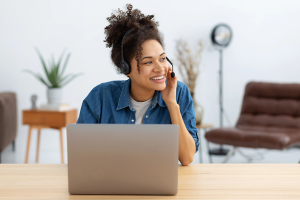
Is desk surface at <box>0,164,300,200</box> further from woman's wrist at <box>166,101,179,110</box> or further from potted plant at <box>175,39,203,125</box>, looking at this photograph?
potted plant at <box>175,39,203,125</box>

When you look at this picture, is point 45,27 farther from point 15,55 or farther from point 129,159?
point 129,159

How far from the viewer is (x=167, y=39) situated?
153 inches

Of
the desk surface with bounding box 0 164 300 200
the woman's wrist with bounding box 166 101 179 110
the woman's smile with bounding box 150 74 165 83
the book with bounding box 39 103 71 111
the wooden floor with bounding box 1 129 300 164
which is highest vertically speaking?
the woman's smile with bounding box 150 74 165 83

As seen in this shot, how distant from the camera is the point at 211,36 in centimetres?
370

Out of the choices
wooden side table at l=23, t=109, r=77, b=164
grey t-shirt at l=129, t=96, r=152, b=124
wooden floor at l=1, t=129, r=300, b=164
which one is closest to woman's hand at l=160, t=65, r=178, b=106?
grey t-shirt at l=129, t=96, r=152, b=124

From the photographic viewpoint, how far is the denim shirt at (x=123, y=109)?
136cm

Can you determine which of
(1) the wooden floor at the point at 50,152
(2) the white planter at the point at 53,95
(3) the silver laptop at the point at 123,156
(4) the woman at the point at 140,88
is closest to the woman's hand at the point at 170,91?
(4) the woman at the point at 140,88

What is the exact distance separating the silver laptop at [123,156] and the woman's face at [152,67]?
506mm

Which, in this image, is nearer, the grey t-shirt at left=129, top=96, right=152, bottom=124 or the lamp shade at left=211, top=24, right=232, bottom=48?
the grey t-shirt at left=129, top=96, right=152, bottom=124

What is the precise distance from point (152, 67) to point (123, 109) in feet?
0.74

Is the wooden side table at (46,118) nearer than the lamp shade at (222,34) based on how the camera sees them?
Yes

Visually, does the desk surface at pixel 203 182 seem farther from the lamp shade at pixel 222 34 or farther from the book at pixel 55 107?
the lamp shade at pixel 222 34

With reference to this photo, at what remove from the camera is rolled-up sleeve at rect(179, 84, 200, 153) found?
→ 1.33 meters

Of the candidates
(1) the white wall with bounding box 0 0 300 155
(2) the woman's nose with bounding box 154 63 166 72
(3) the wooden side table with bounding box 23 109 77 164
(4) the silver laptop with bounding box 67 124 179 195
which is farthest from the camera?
(1) the white wall with bounding box 0 0 300 155
